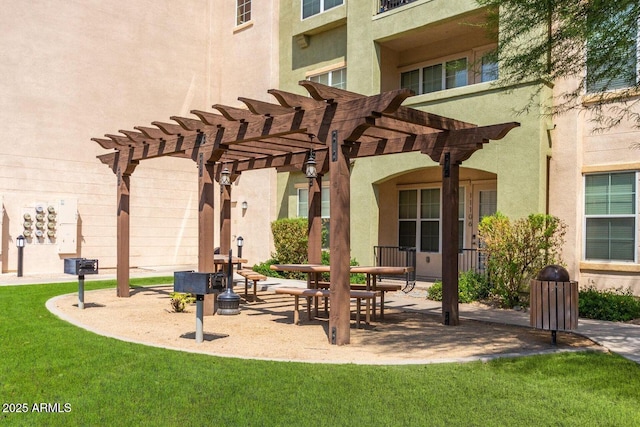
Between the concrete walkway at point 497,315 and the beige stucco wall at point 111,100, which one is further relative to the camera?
the beige stucco wall at point 111,100

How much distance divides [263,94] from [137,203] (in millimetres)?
6181

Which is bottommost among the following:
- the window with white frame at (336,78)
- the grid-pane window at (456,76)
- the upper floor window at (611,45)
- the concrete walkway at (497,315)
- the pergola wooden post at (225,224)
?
the concrete walkway at (497,315)

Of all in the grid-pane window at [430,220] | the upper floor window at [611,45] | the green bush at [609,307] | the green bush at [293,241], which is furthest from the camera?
the green bush at [293,241]

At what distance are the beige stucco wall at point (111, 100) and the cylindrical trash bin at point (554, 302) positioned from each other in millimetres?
13589

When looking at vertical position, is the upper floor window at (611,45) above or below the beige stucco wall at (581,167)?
above

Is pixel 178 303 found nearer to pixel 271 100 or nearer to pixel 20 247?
pixel 20 247

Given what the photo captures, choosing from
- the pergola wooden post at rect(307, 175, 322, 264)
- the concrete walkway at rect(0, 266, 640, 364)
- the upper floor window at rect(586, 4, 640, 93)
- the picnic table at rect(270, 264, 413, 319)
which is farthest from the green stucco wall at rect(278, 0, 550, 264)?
the picnic table at rect(270, 264, 413, 319)

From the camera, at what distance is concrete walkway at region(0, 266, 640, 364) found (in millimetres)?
7961

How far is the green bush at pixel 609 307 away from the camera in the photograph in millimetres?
10336

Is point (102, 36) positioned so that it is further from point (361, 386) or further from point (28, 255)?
point (361, 386)

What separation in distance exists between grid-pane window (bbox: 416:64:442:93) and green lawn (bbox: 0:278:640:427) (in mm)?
10889

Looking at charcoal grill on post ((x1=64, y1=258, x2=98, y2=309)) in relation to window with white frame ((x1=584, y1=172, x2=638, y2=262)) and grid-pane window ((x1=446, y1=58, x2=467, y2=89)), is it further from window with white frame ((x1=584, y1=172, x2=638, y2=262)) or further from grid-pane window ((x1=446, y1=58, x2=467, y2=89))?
grid-pane window ((x1=446, y1=58, x2=467, y2=89))

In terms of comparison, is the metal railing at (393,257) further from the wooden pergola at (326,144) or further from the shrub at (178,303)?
the shrub at (178,303)

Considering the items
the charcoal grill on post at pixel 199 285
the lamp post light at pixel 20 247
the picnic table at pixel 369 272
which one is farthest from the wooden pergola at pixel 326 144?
the lamp post light at pixel 20 247
